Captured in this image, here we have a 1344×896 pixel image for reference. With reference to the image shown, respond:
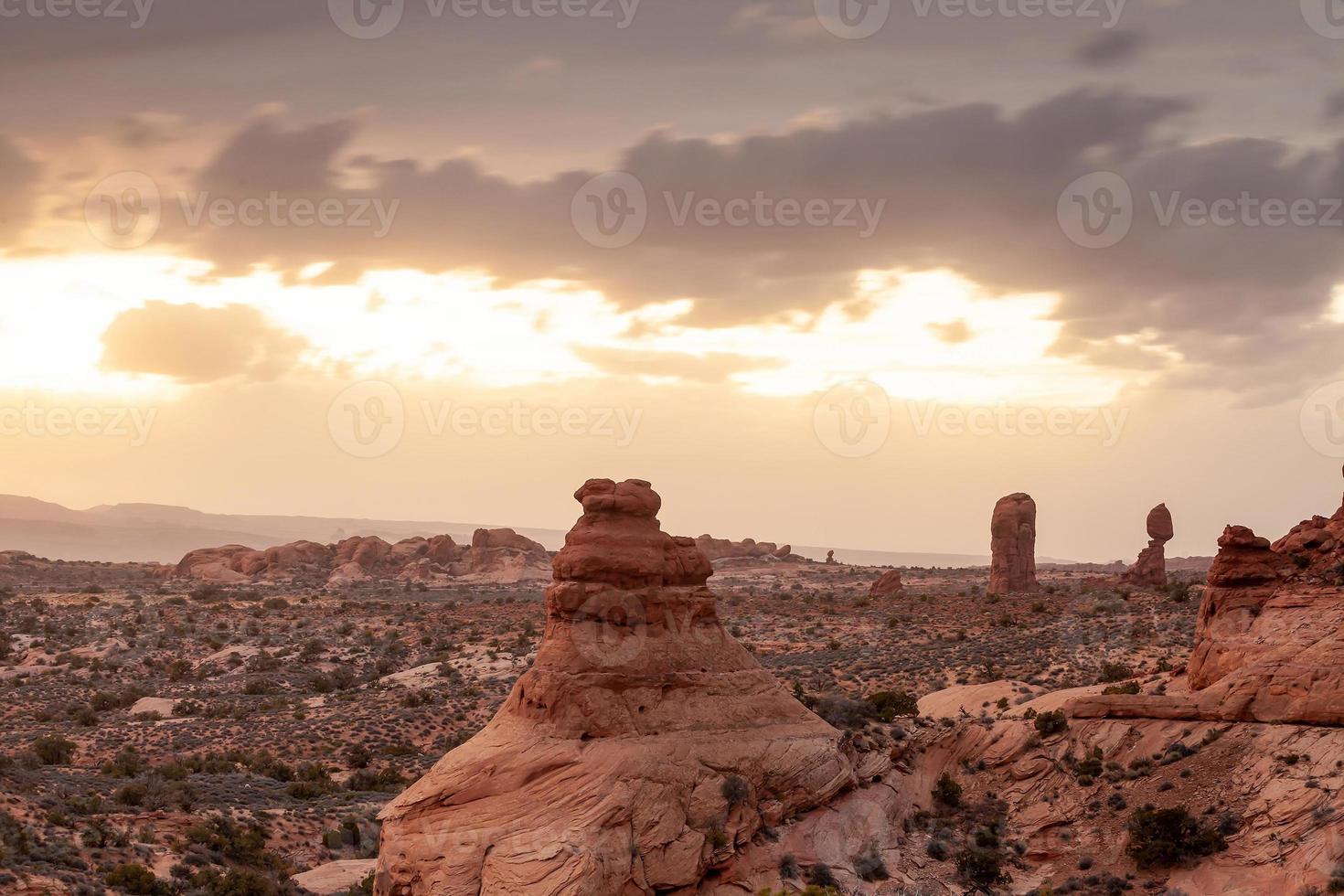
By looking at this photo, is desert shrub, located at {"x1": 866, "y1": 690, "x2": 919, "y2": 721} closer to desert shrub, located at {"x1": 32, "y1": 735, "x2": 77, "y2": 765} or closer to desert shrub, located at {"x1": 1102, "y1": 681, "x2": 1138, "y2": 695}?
desert shrub, located at {"x1": 1102, "y1": 681, "x2": 1138, "y2": 695}

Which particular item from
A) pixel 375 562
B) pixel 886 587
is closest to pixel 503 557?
pixel 375 562

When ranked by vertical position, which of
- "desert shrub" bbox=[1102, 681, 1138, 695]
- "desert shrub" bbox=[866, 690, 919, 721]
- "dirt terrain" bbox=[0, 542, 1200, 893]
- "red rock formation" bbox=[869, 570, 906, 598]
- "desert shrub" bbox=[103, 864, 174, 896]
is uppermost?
"red rock formation" bbox=[869, 570, 906, 598]

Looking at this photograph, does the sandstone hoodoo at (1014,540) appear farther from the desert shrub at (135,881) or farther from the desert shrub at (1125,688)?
the desert shrub at (135,881)

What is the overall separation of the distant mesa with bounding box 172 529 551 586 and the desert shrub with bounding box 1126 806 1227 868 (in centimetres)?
10481

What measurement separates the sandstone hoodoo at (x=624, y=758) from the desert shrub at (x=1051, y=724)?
558cm

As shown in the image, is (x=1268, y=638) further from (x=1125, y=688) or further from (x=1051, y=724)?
(x=1051, y=724)

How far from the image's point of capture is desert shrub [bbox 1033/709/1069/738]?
38062 mm

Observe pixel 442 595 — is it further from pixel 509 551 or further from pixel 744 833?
pixel 744 833

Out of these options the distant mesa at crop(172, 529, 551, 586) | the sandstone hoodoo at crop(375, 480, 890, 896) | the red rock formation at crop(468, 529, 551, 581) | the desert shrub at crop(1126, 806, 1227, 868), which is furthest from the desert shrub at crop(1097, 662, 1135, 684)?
the distant mesa at crop(172, 529, 551, 586)

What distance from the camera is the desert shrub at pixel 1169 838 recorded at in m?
31.7

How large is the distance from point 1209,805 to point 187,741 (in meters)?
44.5

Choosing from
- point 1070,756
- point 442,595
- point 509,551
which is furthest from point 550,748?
point 509,551

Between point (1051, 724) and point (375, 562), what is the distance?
11196cm

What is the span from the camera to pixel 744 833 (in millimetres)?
31000
